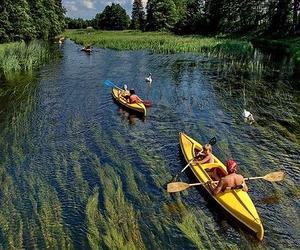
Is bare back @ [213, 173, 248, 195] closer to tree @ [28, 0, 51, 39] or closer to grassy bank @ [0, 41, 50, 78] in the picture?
grassy bank @ [0, 41, 50, 78]

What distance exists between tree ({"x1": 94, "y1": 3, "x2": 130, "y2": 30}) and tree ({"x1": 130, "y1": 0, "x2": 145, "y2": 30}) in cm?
190

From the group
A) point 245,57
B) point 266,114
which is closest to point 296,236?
point 266,114

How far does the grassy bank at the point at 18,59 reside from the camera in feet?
111

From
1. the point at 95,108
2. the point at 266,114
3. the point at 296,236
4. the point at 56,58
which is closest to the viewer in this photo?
the point at 296,236

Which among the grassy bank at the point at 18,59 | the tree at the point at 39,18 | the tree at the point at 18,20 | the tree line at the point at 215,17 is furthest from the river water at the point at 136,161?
the tree at the point at 39,18

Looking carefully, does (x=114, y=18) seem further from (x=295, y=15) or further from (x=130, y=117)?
(x=130, y=117)

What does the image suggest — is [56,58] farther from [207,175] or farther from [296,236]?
[296,236]

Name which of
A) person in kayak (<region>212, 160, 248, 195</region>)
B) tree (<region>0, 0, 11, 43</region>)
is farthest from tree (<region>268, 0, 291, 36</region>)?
person in kayak (<region>212, 160, 248, 195</region>)

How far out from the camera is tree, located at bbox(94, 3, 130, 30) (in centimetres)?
10625

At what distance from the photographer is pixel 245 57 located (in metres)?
41.8

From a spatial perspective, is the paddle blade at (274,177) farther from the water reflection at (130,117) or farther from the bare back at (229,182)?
the water reflection at (130,117)

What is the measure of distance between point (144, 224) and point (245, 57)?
109 ft

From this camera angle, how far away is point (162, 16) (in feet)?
289

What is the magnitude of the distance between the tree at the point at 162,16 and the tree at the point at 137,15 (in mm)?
11346
